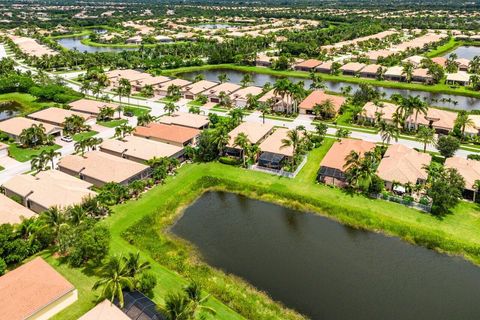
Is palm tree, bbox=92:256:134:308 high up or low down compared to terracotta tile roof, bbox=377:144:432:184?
down

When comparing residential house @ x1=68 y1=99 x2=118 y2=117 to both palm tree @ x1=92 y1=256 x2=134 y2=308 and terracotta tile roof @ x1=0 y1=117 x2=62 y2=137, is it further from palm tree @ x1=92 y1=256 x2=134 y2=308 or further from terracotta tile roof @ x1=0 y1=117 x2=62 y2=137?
palm tree @ x1=92 y1=256 x2=134 y2=308

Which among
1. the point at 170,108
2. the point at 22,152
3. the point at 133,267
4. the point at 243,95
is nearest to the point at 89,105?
the point at 170,108

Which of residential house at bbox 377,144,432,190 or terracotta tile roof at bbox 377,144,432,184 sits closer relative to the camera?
residential house at bbox 377,144,432,190

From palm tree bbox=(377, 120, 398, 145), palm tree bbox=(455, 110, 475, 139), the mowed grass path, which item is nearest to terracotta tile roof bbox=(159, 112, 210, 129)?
the mowed grass path

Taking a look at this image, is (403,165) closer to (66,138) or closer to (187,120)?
(187,120)

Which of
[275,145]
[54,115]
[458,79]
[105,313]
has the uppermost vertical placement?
[458,79]

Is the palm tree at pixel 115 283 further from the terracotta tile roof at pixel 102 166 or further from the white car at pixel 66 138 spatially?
the white car at pixel 66 138
